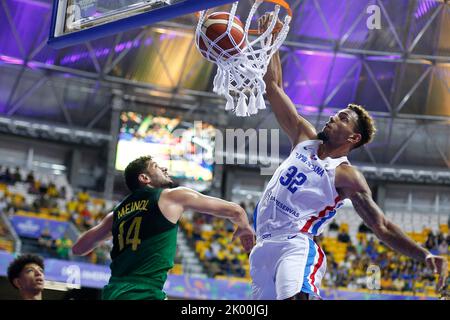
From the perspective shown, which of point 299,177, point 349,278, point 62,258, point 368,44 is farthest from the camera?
point 368,44

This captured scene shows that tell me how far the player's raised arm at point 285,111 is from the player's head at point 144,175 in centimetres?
105

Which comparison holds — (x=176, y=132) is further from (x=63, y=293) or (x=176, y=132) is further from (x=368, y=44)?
(x=63, y=293)

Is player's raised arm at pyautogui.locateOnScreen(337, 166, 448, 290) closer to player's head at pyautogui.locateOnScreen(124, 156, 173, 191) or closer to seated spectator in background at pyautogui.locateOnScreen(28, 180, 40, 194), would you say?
player's head at pyautogui.locateOnScreen(124, 156, 173, 191)

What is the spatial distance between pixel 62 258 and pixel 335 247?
7.69m

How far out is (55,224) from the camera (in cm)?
1773

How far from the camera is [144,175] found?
4.40 meters

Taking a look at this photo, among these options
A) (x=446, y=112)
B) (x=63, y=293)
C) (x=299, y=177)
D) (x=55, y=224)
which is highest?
(x=446, y=112)

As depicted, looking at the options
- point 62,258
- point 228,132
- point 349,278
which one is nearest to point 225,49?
point 62,258

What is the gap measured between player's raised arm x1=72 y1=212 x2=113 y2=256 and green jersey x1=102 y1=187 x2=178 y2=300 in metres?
0.45

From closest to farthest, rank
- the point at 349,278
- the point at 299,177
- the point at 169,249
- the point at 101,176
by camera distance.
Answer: the point at 169,249, the point at 299,177, the point at 349,278, the point at 101,176
